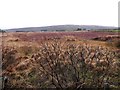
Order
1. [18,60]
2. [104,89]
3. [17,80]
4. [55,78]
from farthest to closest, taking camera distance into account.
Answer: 1. [18,60]
2. [17,80]
3. [55,78]
4. [104,89]

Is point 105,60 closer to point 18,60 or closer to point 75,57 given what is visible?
point 75,57

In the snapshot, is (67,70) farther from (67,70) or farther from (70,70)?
(70,70)

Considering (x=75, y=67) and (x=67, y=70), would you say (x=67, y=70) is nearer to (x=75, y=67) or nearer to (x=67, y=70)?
(x=67, y=70)

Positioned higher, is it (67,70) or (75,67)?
(75,67)

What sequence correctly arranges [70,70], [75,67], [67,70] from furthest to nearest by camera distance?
[67,70] < [70,70] < [75,67]

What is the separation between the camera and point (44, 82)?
1678 cm

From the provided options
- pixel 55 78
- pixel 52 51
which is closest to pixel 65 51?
pixel 52 51

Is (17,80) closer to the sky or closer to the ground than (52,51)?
closer to the ground

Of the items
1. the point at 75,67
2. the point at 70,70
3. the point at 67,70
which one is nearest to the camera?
the point at 75,67

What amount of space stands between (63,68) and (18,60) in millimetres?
5015

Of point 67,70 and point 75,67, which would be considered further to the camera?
point 67,70

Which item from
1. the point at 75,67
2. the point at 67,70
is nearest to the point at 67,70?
the point at 67,70

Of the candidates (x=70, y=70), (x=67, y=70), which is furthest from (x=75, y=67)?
(x=67, y=70)

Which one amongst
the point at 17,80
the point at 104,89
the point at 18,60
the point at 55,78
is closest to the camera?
the point at 104,89
